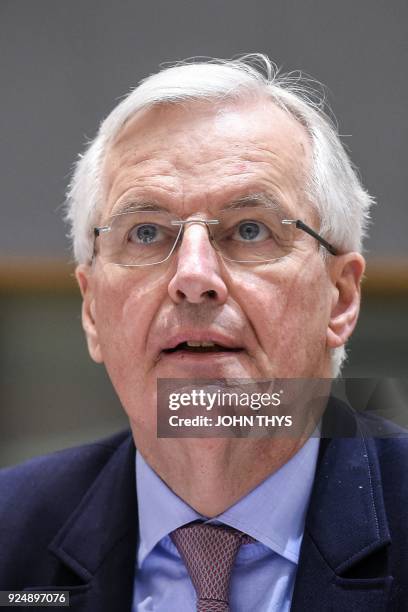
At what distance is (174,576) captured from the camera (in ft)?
3.32

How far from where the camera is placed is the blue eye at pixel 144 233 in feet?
3.38

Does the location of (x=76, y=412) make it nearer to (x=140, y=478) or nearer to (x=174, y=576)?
(x=140, y=478)

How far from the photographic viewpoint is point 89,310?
45.7 inches

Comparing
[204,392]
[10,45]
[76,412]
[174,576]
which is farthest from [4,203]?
[174,576]

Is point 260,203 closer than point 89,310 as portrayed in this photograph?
Yes

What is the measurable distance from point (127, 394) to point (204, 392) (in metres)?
0.14

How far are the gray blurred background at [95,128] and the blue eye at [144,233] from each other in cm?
18

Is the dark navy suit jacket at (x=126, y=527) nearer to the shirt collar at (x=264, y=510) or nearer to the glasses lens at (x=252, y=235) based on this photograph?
the shirt collar at (x=264, y=510)

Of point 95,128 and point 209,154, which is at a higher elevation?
point 95,128

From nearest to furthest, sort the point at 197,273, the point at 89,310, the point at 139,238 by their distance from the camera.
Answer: the point at 197,273 → the point at 139,238 → the point at 89,310

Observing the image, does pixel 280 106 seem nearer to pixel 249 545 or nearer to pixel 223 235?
pixel 223 235

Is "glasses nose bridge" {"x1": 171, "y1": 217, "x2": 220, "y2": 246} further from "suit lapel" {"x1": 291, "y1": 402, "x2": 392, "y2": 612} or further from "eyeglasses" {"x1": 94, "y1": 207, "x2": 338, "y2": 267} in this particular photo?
"suit lapel" {"x1": 291, "y1": 402, "x2": 392, "y2": 612}

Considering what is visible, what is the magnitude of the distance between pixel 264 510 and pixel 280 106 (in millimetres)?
581

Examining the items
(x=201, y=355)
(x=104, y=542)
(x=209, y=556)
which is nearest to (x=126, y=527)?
(x=104, y=542)
